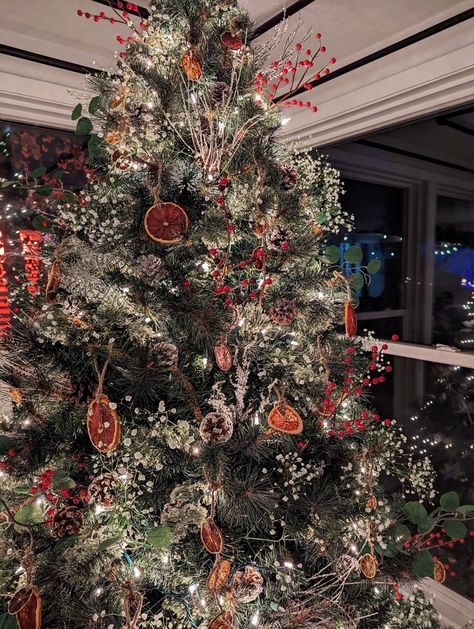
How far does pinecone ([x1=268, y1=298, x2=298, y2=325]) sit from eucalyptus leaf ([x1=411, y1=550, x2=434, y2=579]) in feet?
2.52

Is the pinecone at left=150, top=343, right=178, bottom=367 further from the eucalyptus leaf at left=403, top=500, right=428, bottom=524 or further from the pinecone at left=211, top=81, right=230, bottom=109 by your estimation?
the eucalyptus leaf at left=403, top=500, right=428, bottom=524

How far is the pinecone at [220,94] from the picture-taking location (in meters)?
1.18

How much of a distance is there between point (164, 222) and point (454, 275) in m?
1.54

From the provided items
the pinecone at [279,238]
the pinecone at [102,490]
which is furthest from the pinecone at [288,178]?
the pinecone at [102,490]

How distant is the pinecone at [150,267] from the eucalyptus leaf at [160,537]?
60cm

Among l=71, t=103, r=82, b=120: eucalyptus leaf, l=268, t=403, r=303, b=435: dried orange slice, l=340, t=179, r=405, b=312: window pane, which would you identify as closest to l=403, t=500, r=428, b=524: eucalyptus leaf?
l=268, t=403, r=303, b=435: dried orange slice

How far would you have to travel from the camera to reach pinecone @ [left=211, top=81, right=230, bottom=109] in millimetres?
1182

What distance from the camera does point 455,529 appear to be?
1.21 meters

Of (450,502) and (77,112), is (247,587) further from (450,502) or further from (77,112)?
(77,112)

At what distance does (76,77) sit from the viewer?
2.06 m

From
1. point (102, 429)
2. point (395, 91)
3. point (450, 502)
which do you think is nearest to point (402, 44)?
point (395, 91)

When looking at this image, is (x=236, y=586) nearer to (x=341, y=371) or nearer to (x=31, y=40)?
(x=341, y=371)

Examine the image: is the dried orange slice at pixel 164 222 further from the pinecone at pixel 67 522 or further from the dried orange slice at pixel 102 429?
the pinecone at pixel 67 522

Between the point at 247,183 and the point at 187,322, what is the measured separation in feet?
1.50
